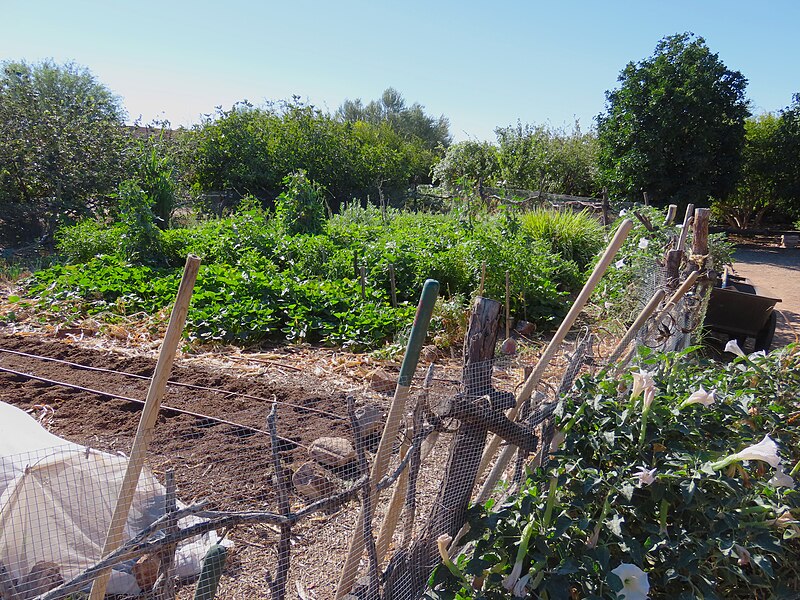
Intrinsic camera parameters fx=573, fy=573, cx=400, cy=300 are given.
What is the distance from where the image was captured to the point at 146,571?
7.54 ft

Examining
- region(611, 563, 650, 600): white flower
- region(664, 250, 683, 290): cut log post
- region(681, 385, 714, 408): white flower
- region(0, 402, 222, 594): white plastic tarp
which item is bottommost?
region(0, 402, 222, 594): white plastic tarp

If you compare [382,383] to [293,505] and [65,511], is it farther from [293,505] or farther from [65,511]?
[65,511]

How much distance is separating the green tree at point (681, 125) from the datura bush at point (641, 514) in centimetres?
1459

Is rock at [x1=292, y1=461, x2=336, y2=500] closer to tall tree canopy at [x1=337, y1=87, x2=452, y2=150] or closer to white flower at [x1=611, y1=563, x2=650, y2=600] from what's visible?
white flower at [x1=611, y1=563, x2=650, y2=600]

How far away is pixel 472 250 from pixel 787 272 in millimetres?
9295

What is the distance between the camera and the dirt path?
7.39 meters

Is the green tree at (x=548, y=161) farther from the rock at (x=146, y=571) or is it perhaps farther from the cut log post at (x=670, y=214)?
the rock at (x=146, y=571)

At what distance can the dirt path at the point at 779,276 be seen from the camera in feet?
24.3

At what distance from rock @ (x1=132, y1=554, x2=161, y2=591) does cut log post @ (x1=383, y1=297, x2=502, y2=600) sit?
108 cm

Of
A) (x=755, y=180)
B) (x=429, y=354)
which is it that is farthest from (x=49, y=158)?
(x=755, y=180)

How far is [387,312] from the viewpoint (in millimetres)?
5750

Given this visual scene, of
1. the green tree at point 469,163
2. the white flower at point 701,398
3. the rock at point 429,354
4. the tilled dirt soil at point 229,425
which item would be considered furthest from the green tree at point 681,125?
the white flower at point 701,398

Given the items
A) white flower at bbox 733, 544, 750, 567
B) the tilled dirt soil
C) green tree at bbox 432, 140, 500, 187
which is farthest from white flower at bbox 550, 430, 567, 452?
green tree at bbox 432, 140, 500, 187

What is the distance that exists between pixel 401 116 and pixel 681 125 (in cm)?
2141
